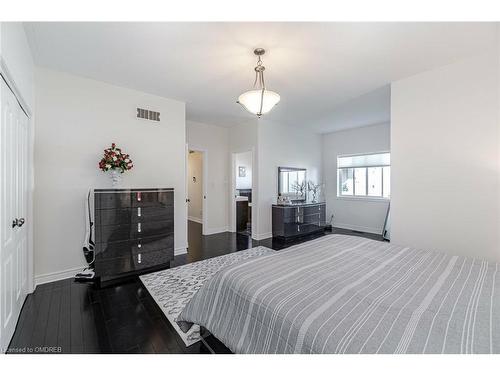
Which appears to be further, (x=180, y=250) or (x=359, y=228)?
(x=359, y=228)

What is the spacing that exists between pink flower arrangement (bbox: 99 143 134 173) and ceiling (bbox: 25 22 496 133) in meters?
1.00

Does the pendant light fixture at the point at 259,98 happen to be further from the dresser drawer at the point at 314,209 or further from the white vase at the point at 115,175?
the dresser drawer at the point at 314,209

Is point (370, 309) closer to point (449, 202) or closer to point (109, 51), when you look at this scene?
point (449, 202)

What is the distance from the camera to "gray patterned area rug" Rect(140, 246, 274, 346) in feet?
6.42

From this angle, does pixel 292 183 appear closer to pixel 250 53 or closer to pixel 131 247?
pixel 250 53

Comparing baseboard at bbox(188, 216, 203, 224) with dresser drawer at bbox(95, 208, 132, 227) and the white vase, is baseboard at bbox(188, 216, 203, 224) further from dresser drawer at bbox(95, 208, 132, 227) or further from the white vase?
dresser drawer at bbox(95, 208, 132, 227)

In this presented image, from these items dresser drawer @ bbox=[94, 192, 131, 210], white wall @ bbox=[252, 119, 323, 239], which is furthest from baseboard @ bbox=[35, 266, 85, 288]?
white wall @ bbox=[252, 119, 323, 239]

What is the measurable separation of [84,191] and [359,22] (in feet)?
12.3

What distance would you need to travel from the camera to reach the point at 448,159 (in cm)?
270

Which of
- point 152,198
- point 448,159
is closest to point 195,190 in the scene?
point 152,198

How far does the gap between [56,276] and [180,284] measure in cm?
164
